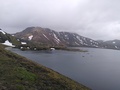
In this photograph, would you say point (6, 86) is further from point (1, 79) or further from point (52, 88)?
point (52, 88)

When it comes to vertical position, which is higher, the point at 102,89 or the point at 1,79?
the point at 1,79

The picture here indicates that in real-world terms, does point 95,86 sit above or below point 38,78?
below

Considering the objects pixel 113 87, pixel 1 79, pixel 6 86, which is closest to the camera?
pixel 6 86

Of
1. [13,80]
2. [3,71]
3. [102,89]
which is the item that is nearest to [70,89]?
[13,80]

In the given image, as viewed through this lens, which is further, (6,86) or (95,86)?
(95,86)

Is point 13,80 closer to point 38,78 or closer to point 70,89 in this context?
point 38,78

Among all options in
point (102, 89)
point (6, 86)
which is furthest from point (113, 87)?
point (6, 86)

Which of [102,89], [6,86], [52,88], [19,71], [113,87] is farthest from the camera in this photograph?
[113,87]

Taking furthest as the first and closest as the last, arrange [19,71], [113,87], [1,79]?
[113,87] → [19,71] → [1,79]

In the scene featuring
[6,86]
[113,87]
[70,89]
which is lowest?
[113,87]
